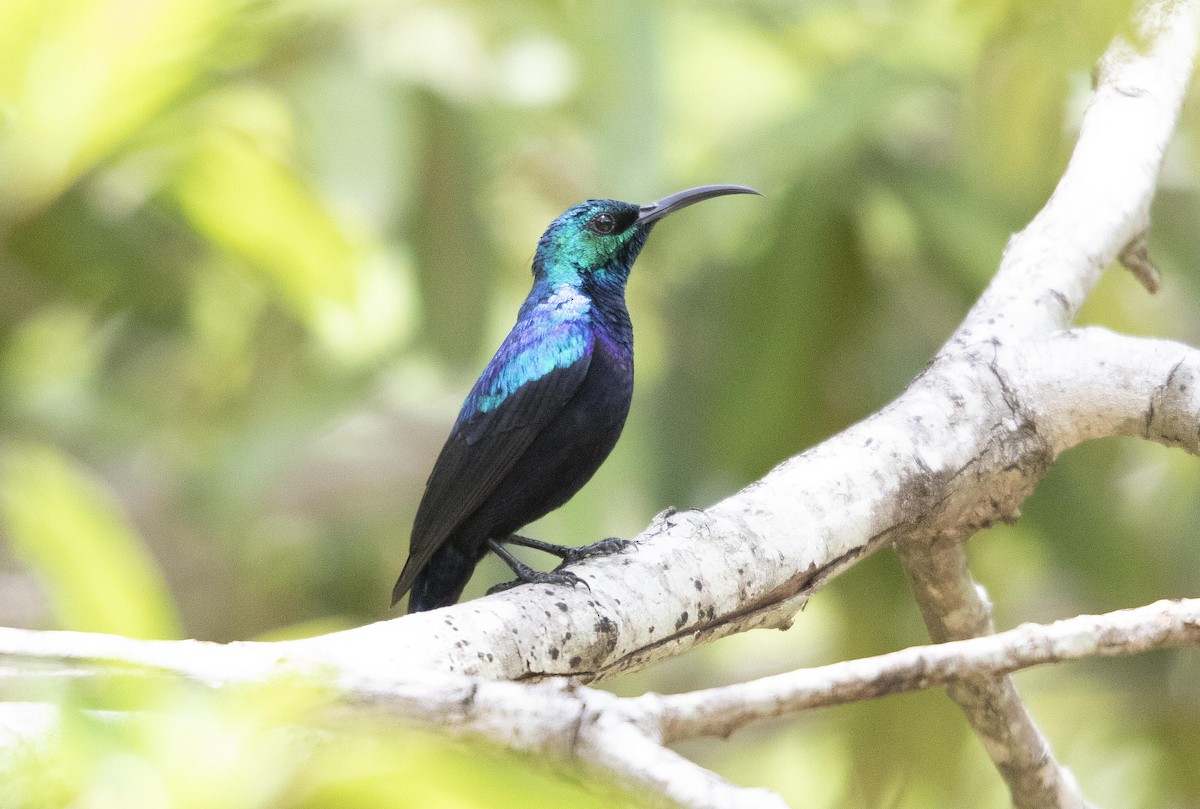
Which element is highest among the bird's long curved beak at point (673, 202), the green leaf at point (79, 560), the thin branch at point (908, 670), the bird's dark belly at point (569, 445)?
the bird's long curved beak at point (673, 202)

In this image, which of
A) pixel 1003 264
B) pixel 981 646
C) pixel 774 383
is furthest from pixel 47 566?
pixel 774 383

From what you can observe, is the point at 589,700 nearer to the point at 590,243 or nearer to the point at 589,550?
the point at 589,550

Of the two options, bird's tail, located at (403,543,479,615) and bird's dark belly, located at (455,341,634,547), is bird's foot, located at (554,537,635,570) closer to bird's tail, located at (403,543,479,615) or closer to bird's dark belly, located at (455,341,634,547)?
bird's dark belly, located at (455,341,634,547)

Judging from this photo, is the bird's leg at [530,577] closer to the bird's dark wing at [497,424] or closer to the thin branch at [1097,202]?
the bird's dark wing at [497,424]

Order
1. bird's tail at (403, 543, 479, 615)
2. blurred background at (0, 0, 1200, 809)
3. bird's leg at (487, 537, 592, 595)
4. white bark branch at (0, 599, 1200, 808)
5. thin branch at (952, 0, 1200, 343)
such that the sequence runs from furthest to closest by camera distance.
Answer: blurred background at (0, 0, 1200, 809) < bird's tail at (403, 543, 479, 615) < thin branch at (952, 0, 1200, 343) < bird's leg at (487, 537, 592, 595) < white bark branch at (0, 599, 1200, 808)

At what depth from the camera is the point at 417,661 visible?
198cm

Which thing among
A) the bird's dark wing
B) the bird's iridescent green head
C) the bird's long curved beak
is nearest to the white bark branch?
the bird's dark wing

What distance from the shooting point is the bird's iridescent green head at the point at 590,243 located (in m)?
3.80

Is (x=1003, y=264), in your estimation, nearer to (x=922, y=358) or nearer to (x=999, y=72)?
(x=999, y=72)

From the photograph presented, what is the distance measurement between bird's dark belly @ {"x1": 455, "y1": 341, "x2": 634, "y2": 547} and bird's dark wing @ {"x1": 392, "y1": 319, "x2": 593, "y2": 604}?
0.12 ft

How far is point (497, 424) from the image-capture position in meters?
3.38

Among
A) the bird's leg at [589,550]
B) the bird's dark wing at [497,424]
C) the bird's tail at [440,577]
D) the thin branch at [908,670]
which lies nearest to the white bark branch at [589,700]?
the thin branch at [908,670]

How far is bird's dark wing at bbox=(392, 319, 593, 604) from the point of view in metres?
3.26

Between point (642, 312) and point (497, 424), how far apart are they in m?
2.75
